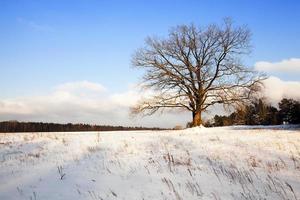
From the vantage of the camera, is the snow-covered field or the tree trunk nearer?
the snow-covered field

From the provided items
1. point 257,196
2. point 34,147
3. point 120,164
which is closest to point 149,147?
point 120,164

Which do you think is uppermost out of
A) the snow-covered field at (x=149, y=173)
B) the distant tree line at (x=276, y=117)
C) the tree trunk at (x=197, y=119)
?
the distant tree line at (x=276, y=117)

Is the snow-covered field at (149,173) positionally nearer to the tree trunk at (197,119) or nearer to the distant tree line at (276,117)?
the tree trunk at (197,119)

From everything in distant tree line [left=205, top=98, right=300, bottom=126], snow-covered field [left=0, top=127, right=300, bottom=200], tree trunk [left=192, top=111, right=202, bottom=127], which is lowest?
snow-covered field [left=0, top=127, right=300, bottom=200]

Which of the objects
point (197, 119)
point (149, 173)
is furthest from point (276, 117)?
Result: point (149, 173)

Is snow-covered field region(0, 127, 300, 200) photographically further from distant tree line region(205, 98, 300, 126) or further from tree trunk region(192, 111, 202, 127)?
distant tree line region(205, 98, 300, 126)

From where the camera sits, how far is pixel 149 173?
313 inches

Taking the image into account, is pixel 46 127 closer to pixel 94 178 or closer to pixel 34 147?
pixel 34 147

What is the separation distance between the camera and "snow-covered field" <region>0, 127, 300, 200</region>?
6.33 m

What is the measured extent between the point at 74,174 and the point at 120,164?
4.50 feet

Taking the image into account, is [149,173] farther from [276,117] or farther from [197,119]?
[276,117]

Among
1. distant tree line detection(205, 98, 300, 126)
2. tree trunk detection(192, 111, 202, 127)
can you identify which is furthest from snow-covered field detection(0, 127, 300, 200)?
distant tree line detection(205, 98, 300, 126)

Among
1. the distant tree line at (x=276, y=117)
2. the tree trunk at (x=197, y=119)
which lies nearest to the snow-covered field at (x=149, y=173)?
the tree trunk at (x=197, y=119)

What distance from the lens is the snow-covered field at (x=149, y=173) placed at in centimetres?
633
